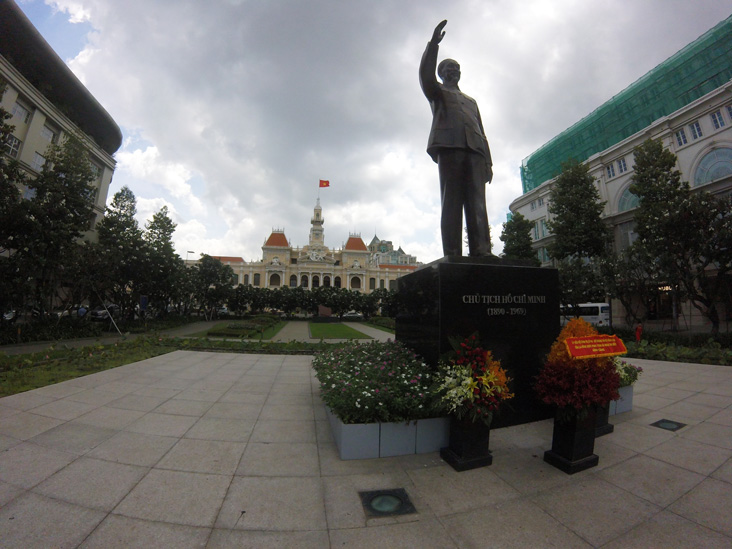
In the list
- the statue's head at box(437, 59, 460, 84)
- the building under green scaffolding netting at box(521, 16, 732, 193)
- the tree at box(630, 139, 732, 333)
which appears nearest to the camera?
the statue's head at box(437, 59, 460, 84)

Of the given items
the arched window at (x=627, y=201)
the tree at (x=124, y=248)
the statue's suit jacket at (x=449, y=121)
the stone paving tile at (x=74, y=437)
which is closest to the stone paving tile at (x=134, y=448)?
the stone paving tile at (x=74, y=437)

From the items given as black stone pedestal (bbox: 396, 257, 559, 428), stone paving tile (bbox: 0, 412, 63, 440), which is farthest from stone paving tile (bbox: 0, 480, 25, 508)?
black stone pedestal (bbox: 396, 257, 559, 428)

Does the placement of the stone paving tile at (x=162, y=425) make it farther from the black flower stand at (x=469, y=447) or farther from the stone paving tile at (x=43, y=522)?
the black flower stand at (x=469, y=447)

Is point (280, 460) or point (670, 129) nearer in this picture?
point (280, 460)

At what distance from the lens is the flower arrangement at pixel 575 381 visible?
3217 millimetres

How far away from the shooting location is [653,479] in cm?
309

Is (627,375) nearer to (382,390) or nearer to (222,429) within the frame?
(382,390)

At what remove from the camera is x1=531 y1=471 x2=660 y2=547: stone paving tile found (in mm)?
2391

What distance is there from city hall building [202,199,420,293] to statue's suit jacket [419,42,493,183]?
7818cm

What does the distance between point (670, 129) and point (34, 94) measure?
56175mm

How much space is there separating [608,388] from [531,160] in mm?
53967

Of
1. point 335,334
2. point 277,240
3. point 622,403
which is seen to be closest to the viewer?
point 622,403

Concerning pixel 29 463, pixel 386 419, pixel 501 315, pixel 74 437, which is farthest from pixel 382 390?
pixel 74 437

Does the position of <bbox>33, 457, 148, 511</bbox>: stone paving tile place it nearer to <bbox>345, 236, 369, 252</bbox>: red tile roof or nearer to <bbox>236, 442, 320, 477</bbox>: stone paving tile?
<bbox>236, 442, 320, 477</bbox>: stone paving tile
